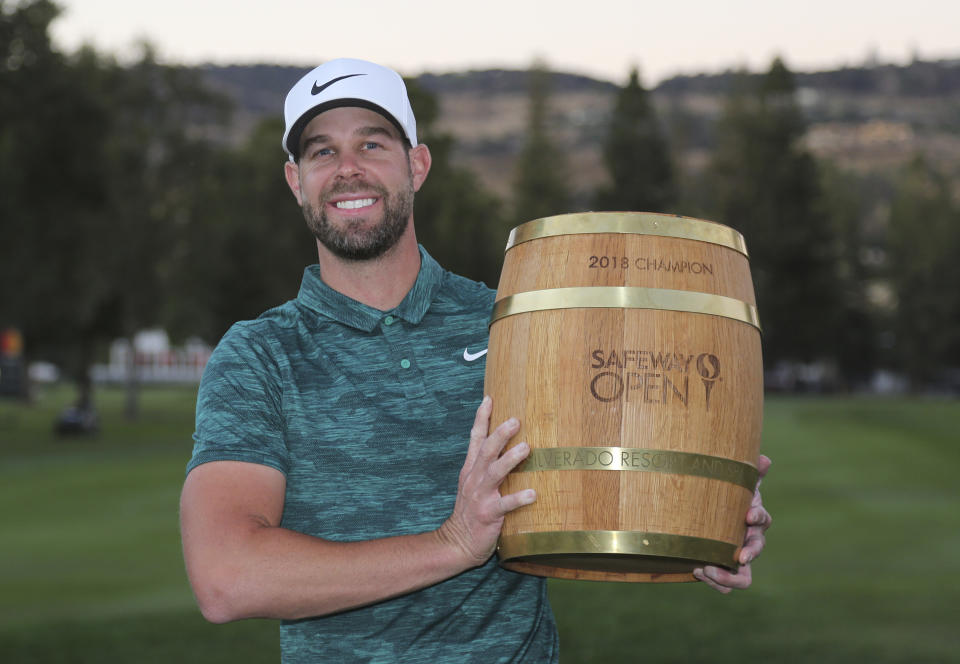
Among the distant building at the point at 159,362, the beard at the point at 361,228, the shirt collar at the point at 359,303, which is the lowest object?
the distant building at the point at 159,362

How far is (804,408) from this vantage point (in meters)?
64.9

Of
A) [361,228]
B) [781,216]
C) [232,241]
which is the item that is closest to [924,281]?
[781,216]

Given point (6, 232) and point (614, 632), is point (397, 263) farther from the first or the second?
point (6, 232)

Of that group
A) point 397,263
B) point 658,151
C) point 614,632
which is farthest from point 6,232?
point 658,151

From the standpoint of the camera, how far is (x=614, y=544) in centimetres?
340

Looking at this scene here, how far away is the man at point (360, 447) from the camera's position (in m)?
3.33

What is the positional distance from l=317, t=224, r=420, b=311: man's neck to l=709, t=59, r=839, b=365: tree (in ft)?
312

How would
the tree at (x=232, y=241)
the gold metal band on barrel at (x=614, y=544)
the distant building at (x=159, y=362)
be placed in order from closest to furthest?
the gold metal band on barrel at (x=614, y=544), the tree at (x=232, y=241), the distant building at (x=159, y=362)

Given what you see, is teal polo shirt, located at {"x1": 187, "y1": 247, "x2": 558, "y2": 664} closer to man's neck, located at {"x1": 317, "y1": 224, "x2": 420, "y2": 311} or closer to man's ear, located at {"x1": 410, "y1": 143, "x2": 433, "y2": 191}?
man's neck, located at {"x1": 317, "y1": 224, "x2": 420, "y2": 311}

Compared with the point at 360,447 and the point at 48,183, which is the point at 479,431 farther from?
the point at 48,183

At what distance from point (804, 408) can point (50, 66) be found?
133ft

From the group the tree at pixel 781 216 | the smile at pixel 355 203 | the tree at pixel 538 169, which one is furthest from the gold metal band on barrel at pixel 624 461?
the tree at pixel 538 169

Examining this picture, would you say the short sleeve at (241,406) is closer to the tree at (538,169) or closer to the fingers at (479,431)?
the fingers at (479,431)

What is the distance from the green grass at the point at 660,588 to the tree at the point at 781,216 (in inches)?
2562
